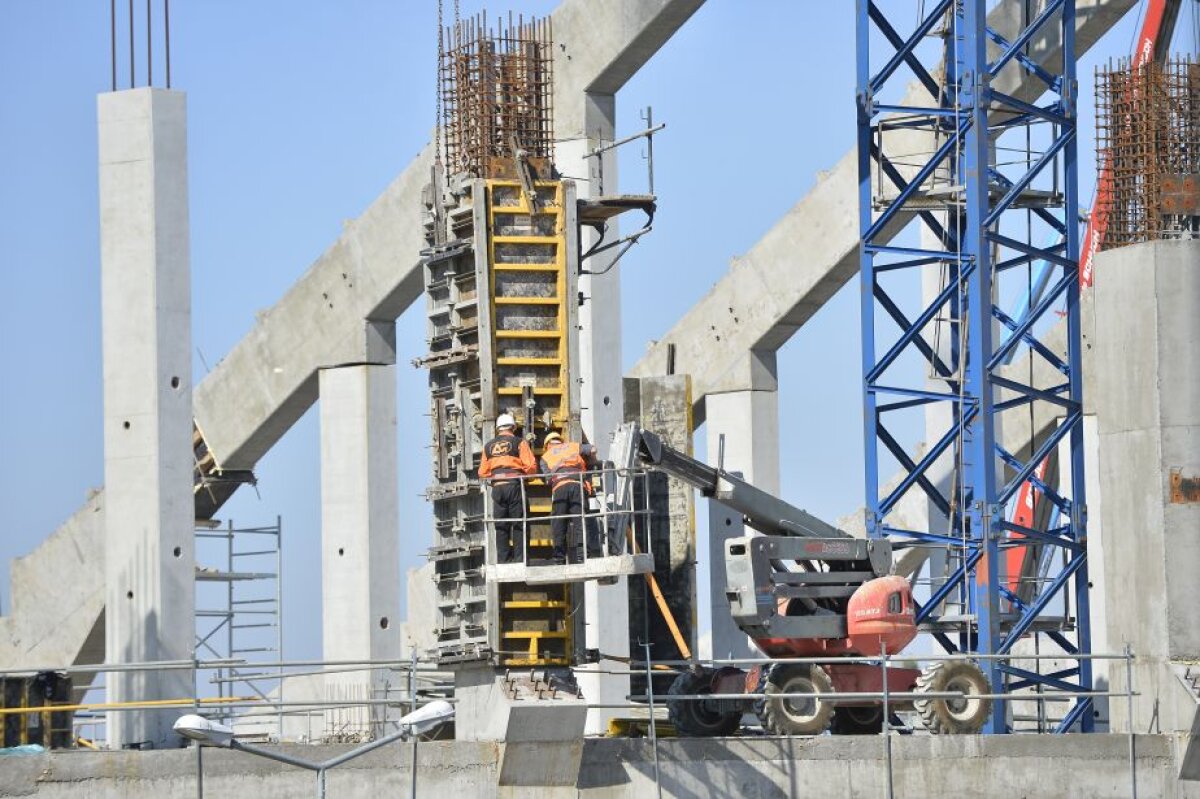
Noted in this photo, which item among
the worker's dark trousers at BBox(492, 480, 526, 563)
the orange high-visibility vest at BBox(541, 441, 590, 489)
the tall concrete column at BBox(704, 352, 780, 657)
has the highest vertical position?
the tall concrete column at BBox(704, 352, 780, 657)

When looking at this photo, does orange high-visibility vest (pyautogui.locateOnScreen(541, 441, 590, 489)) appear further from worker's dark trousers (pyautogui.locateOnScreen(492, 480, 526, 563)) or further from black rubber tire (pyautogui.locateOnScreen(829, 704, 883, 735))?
black rubber tire (pyautogui.locateOnScreen(829, 704, 883, 735))

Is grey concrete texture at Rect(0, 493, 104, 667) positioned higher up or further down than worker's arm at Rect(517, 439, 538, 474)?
further down

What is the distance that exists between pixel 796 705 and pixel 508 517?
11.6 feet

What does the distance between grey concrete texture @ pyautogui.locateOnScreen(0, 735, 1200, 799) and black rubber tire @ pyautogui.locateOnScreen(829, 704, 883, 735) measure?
162 centimetres

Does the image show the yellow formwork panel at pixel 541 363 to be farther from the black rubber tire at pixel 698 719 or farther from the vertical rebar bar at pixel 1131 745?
the vertical rebar bar at pixel 1131 745

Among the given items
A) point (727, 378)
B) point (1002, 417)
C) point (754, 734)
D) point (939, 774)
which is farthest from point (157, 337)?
point (1002, 417)

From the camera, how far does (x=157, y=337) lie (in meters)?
24.4

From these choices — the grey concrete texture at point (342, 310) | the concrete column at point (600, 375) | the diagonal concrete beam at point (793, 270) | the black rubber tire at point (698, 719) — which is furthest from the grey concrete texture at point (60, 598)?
the black rubber tire at point (698, 719)

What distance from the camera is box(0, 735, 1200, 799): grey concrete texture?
66.0 feet

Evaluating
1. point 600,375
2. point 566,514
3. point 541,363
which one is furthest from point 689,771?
point 600,375

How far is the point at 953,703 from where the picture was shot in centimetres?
2306

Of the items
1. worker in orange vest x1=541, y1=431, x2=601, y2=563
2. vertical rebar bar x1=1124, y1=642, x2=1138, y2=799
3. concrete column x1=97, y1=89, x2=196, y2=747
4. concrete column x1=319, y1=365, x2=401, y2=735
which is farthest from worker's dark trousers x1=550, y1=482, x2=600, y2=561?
concrete column x1=319, y1=365, x2=401, y2=735

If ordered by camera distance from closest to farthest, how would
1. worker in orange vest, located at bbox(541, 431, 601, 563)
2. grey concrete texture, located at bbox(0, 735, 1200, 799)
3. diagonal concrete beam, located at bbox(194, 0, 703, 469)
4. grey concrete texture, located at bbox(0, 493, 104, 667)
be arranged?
grey concrete texture, located at bbox(0, 735, 1200, 799), worker in orange vest, located at bbox(541, 431, 601, 563), diagonal concrete beam, located at bbox(194, 0, 703, 469), grey concrete texture, located at bbox(0, 493, 104, 667)

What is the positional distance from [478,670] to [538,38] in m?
11.5
